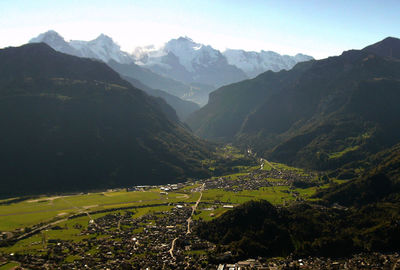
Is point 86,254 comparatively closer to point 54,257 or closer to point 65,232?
point 54,257

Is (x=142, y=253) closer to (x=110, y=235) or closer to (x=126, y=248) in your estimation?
(x=126, y=248)

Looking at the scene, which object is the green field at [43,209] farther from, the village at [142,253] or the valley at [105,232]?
the village at [142,253]

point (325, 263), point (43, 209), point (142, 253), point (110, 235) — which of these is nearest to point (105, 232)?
point (110, 235)

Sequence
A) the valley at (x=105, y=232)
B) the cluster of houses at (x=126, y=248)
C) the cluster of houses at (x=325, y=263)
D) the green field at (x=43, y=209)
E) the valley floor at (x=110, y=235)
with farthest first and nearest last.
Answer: the green field at (x=43, y=209), the valley at (x=105, y=232), the valley floor at (x=110, y=235), the cluster of houses at (x=126, y=248), the cluster of houses at (x=325, y=263)

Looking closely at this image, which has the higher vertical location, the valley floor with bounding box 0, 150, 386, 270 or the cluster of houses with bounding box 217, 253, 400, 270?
the valley floor with bounding box 0, 150, 386, 270

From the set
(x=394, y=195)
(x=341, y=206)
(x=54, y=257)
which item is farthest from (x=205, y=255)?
(x=394, y=195)

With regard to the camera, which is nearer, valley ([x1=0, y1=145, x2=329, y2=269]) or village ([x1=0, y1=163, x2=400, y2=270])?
village ([x1=0, y1=163, x2=400, y2=270])

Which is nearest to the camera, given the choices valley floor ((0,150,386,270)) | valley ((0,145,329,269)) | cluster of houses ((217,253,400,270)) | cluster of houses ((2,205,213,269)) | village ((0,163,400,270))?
cluster of houses ((217,253,400,270))

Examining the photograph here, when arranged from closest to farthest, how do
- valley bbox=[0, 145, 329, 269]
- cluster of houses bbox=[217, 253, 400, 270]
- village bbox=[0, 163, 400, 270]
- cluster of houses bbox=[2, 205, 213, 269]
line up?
cluster of houses bbox=[217, 253, 400, 270], village bbox=[0, 163, 400, 270], cluster of houses bbox=[2, 205, 213, 269], valley bbox=[0, 145, 329, 269]

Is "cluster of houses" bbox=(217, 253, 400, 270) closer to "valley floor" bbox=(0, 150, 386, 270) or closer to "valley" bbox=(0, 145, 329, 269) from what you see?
Answer: "valley floor" bbox=(0, 150, 386, 270)

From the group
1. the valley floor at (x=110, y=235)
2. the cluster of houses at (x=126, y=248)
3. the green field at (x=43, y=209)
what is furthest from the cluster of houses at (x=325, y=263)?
the green field at (x=43, y=209)

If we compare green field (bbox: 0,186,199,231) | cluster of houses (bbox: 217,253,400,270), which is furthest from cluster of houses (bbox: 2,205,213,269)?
green field (bbox: 0,186,199,231)

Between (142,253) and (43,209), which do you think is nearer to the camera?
(142,253)
